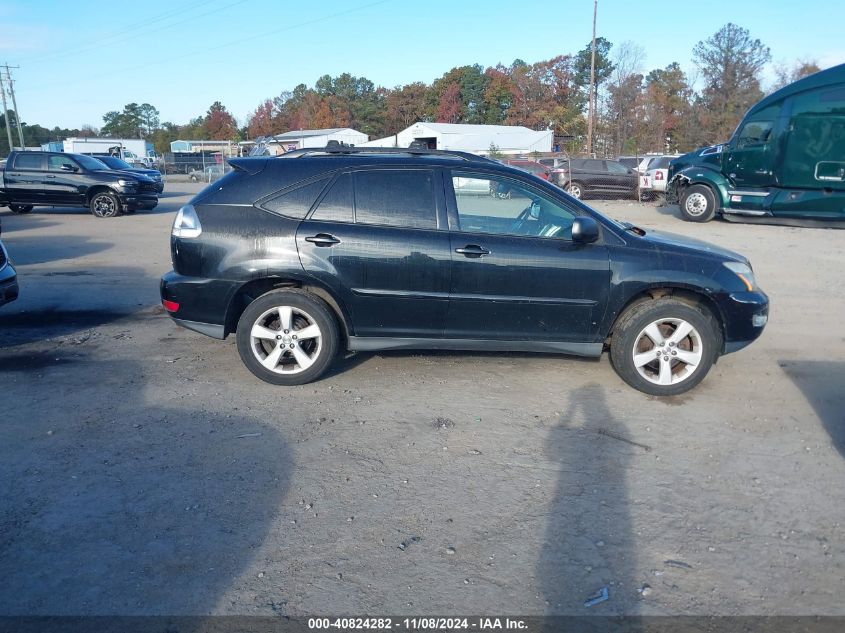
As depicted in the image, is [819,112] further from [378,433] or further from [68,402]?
[68,402]

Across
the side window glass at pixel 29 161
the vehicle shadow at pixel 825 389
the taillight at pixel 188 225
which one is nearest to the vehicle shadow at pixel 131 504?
the taillight at pixel 188 225

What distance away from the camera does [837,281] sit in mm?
9789

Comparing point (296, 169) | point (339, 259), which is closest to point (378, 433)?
point (339, 259)

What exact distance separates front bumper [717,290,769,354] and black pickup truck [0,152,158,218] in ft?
55.8

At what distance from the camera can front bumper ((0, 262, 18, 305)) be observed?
664 centimetres

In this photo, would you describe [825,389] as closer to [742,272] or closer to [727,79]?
[742,272]

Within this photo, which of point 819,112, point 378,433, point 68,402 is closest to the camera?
point 378,433

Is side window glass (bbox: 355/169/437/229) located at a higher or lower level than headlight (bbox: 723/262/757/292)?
higher

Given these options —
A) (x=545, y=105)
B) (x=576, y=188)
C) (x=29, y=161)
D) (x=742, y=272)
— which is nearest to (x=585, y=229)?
(x=742, y=272)

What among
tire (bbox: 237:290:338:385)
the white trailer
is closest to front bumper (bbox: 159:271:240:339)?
tire (bbox: 237:290:338:385)

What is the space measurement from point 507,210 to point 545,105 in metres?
71.5

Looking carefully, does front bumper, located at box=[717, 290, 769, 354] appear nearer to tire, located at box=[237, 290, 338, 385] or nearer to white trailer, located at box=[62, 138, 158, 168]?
tire, located at box=[237, 290, 338, 385]

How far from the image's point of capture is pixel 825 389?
556cm

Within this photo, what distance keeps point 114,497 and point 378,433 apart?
1657 millimetres
